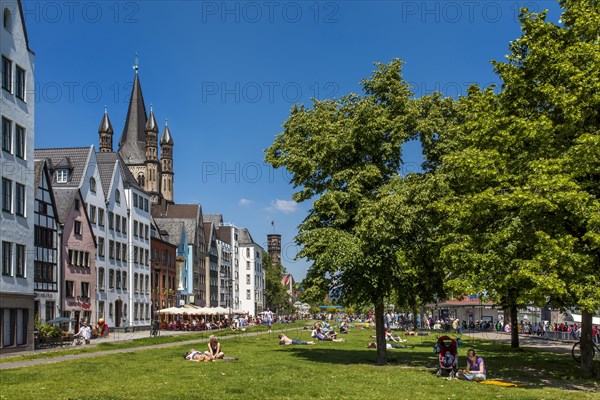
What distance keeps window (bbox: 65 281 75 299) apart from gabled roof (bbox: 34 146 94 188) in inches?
355

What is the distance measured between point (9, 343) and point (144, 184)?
134m

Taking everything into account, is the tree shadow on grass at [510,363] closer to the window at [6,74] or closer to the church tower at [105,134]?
the window at [6,74]

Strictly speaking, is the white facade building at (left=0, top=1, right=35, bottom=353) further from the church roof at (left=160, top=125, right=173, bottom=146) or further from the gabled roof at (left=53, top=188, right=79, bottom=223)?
the church roof at (left=160, top=125, right=173, bottom=146)

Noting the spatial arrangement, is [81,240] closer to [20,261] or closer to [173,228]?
[20,261]

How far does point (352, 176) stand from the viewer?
1259 inches

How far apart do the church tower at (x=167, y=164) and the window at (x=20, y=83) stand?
14048cm

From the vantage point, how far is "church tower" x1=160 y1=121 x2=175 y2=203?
188337 millimetres

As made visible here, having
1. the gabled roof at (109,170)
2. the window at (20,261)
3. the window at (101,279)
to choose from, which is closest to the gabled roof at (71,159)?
the gabled roof at (109,170)

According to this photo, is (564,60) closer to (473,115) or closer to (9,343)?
(473,115)

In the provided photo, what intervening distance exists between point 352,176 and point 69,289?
41610mm

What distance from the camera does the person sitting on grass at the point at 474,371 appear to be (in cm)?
2406

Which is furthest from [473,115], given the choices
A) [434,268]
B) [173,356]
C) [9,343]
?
[9,343]

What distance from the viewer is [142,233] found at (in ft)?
291

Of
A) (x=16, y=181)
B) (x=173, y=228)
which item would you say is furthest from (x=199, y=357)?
(x=173, y=228)
